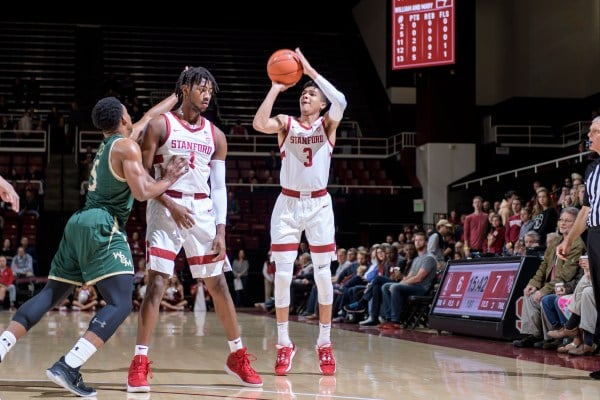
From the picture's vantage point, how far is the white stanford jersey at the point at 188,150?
530cm

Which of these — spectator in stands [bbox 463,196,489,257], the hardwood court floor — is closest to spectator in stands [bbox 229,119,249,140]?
spectator in stands [bbox 463,196,489,257]

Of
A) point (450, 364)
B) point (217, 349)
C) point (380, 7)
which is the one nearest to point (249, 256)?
point (380, 7)

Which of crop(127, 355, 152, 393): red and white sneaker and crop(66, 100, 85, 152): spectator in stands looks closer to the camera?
crop(127, 355, 152, 393): red and white sneaker

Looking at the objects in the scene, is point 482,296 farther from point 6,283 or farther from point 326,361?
point 6,283

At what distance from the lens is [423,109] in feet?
72.9

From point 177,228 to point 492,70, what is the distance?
20356mm

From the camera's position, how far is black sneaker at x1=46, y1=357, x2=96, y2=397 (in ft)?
15.4

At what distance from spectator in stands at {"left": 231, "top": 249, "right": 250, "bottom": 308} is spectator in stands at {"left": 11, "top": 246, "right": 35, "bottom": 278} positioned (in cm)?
410

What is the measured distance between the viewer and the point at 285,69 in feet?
20.0

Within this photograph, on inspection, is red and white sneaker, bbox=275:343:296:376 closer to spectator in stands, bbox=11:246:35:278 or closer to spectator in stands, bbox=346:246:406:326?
spectator in stands, bbox=346:246:406:326

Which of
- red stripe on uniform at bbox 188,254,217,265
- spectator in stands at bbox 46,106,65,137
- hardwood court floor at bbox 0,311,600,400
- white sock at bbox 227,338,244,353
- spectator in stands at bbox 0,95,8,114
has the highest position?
spectator in stands at bbox 0,95,8,114

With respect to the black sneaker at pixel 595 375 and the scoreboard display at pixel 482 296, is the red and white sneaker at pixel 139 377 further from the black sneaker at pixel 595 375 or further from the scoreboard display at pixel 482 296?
the scoreboard display at pixel 482 296

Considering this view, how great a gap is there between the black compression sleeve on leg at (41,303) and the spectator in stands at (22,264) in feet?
46.1

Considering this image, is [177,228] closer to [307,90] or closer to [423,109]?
[307,90]
